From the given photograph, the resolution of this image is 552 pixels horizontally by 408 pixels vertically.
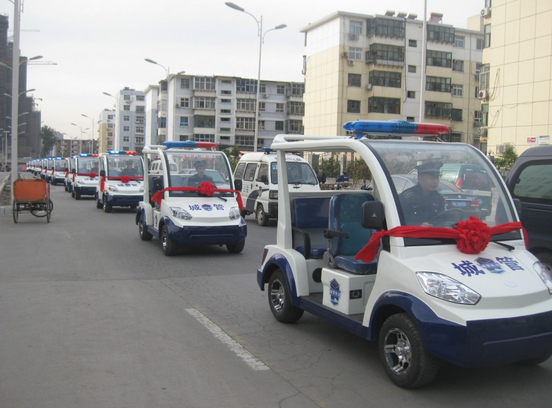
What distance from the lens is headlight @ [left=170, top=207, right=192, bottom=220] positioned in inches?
439

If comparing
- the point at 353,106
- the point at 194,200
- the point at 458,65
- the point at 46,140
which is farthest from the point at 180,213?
the point at 46,140

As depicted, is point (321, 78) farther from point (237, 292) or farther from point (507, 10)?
point (237, 292)

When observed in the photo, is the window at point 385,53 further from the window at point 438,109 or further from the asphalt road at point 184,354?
the asphalt road at point 184,354

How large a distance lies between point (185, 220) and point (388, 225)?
688 cm

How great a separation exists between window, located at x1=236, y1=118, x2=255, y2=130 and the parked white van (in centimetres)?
7051

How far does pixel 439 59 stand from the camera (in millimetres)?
59188

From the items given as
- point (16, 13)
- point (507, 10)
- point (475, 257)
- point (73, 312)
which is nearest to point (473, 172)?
point (475, 257)

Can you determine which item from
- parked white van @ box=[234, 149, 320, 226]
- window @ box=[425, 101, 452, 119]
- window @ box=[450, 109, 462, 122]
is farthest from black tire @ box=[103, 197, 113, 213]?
window @ box=[450, 109, 462, 122]

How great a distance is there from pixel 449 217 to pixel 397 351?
3.98ft

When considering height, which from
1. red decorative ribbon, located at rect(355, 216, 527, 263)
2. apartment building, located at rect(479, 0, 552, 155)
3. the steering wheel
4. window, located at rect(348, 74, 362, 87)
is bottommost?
red decorative ribbon, located at rect(355, 216, 527, 263)

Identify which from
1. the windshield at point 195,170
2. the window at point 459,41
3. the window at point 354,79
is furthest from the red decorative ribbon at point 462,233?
the window at point 459,41

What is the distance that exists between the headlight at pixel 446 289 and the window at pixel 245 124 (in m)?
85.6

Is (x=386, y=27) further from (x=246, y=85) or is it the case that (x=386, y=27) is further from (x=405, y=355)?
(x=405, y=355)

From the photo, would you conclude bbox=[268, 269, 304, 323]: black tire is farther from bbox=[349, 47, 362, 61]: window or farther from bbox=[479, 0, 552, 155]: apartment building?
bbox=[349, 47, 362, 61]: window
